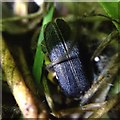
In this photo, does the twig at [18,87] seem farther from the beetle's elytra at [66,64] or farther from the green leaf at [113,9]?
the green leaf at [113,9]

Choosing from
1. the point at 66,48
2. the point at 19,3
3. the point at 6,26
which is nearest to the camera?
the point at 66,48

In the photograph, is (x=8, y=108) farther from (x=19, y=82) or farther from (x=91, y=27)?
(x=91, y=27)

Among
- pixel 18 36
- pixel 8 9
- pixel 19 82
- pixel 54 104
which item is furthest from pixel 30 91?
pixel 8 9

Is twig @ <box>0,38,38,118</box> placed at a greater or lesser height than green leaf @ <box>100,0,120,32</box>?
lesser

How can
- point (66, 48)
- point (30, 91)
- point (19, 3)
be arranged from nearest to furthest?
point (30, 91) → point (66, 48) → point (19, 3)

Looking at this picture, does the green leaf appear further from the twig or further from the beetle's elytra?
the twig

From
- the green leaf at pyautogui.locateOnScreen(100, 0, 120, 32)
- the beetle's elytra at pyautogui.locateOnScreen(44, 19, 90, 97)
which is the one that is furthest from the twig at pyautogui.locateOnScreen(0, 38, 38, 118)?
the green leaf at pyautogui.locateOnScreen(100, 0, 120, 32)

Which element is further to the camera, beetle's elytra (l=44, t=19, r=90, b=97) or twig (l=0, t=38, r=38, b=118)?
beetle's elytra (l=44, t=19, r=90, b=97)

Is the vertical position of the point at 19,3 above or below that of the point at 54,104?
above
